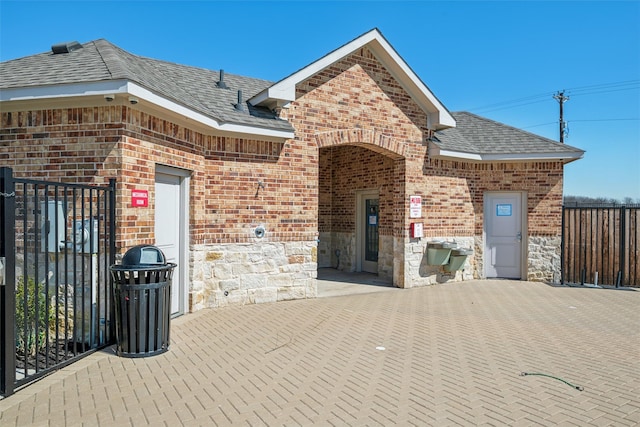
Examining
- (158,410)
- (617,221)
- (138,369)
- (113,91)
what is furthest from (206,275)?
(617,221)

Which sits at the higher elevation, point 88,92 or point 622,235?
point 88,92

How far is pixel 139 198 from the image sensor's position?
6027 millimetres

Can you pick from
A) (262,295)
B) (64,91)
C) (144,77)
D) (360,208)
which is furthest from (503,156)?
(64,91)

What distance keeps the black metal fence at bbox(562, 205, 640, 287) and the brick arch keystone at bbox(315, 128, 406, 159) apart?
4.93m

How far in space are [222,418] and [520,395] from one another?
2.82 metres

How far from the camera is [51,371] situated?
14.8 ft

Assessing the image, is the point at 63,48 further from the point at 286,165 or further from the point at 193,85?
the point at 286,165

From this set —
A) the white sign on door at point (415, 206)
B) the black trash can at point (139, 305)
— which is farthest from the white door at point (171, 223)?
the white sign on door at point (415, 206)

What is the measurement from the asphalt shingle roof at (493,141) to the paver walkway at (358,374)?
472 centimetres

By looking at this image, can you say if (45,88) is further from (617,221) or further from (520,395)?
(617,221)

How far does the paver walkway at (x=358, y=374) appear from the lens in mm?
3668

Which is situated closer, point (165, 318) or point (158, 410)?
point (158, 410)

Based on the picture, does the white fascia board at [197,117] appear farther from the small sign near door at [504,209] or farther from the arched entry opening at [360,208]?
the small sign near door at [504,209]

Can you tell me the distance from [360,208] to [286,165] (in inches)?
172
